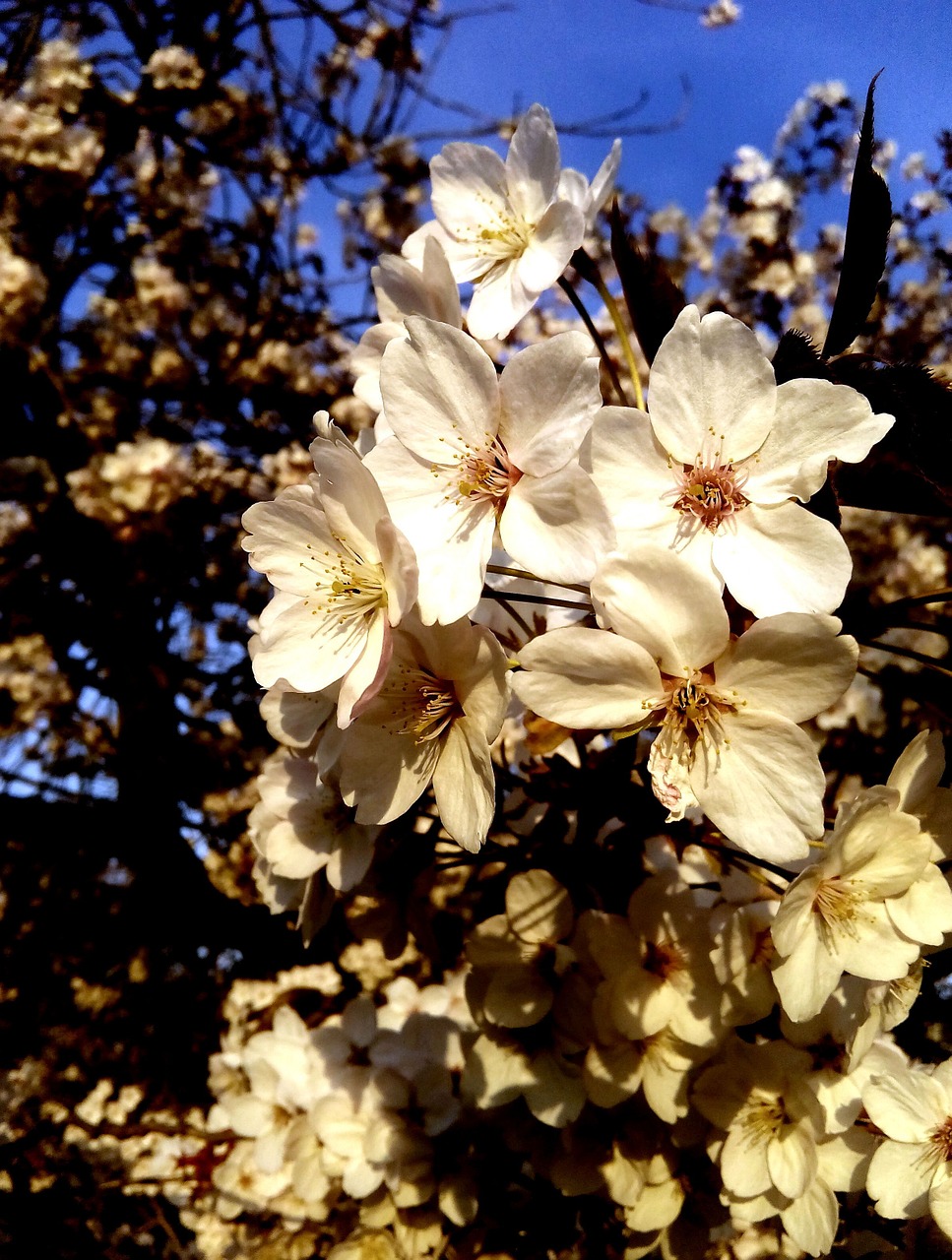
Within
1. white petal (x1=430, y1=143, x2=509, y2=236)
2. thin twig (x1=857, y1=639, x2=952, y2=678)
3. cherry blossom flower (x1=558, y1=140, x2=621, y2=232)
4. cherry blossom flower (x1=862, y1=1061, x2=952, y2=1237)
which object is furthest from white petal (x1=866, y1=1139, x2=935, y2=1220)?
white petal (x1=430, y1=143, x2=509, y2=236)

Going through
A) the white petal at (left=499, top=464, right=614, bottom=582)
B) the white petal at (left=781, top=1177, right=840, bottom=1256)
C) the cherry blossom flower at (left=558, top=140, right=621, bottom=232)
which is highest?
the cherry blossom flower at (left=558, top=140, right=621, bottom=232)

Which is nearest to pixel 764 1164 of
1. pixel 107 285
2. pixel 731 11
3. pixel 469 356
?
pixel 469 356

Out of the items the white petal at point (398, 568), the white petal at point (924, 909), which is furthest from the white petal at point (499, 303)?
the white petal at point (924, 909)

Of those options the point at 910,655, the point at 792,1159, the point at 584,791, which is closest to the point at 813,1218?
the point at 792,1159

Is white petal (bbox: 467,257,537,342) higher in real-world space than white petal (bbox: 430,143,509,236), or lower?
lower

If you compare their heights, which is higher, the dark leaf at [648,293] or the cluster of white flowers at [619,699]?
the dark leaf at [648,293]

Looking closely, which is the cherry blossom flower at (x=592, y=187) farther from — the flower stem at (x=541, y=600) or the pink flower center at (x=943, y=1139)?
the pink flower center at (x=943, y=1139)

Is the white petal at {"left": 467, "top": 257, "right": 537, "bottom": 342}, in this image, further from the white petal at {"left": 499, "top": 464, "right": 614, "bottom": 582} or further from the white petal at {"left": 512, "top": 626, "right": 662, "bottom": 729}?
the white petal at {"left": 512, "top": 626, "right": 662, "bottom": 729}
